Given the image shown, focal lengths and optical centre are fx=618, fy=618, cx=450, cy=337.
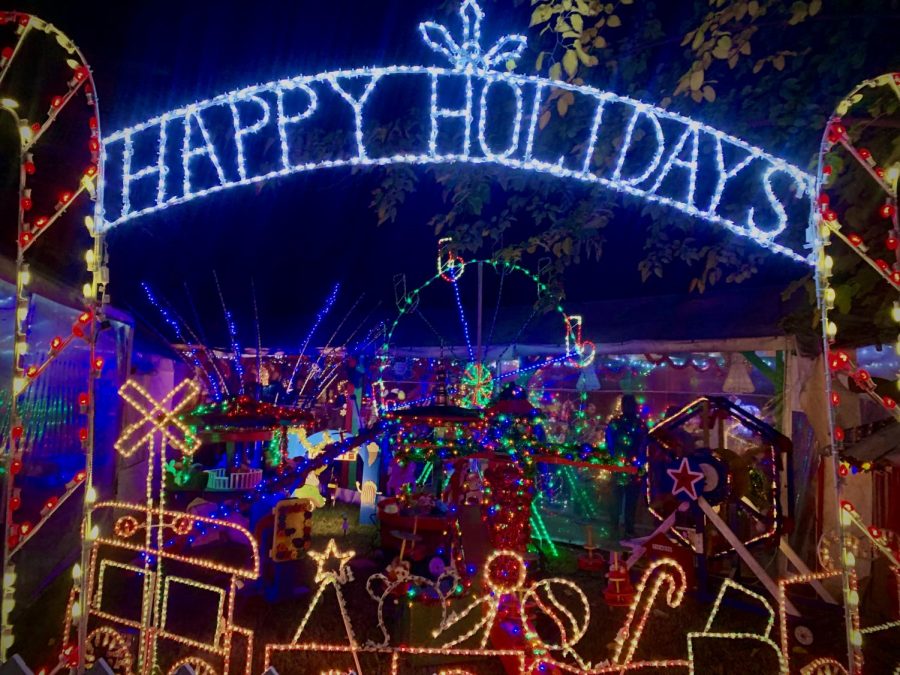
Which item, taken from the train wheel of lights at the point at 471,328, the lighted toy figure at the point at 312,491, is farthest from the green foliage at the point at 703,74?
the lighted toy figure at the point at 312,491

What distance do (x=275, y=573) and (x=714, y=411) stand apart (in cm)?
474

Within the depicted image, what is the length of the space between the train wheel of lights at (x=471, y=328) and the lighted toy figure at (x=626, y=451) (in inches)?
47.6

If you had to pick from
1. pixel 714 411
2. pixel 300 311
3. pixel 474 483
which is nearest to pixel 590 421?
pixel 474 483

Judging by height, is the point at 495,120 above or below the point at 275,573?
above

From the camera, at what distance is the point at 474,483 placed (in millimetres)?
7660

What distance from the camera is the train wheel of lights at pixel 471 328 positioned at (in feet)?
30.8

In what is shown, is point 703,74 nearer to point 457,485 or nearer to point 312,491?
point 457,485

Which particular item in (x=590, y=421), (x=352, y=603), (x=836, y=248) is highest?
(x=836, y=248)

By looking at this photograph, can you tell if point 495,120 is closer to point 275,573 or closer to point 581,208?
point 581,208

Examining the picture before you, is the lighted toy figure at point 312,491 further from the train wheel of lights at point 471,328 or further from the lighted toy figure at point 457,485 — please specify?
the lighted toy figure at point 457,485

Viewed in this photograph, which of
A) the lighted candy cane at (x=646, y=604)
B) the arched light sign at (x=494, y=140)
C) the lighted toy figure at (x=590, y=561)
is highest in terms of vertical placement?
the arched light sign at (x=494, y=140)

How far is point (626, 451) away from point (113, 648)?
19.4ft

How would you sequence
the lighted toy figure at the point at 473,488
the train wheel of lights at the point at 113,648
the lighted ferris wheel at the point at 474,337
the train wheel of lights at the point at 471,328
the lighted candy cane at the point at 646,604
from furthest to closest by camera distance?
the train wheel of lights at the point at 471,328, the lighted ferris wheel at the point at 474,337, the lighted toy figure at the point at 473,488, the train wheel of lights at the point at 113,648, the lighted candy cane at the point at 646,604

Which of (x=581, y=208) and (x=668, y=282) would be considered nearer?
(x=581, y=208)
